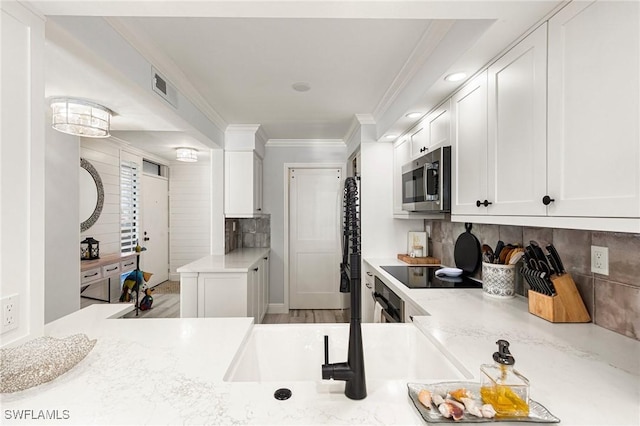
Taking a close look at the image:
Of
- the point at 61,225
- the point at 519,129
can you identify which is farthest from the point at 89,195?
the point at 519,129

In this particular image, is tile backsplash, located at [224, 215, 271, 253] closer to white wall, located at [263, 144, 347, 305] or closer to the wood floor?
white wall, located at [263, 144, 347, 305]

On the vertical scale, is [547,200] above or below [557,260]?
above

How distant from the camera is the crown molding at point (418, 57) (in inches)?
67.4

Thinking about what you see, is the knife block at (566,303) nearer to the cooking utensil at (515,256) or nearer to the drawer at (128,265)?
the cooking utensil at (515,256)

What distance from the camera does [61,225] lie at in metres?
2.53

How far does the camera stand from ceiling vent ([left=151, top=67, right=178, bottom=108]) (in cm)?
206

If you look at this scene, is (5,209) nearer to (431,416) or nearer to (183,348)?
(183,348)

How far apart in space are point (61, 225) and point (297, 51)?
231 centimetres

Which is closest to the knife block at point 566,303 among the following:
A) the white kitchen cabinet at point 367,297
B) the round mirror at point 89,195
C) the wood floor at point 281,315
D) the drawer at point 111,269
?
the white kitchen cabinet at point 367,297

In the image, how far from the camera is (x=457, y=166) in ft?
6.48

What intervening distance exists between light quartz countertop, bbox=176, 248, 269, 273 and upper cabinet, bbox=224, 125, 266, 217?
0.50m

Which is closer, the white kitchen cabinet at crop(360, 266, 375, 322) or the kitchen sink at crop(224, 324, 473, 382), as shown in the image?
the kitchen sink at crop(224, 324, 473, 382)

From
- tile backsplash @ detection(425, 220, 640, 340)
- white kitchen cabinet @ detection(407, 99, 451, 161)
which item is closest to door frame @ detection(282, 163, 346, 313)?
white kitchen cabinet @ detection(407, 99, 451, 161)

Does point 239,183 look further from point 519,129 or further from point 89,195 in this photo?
point 519,129
